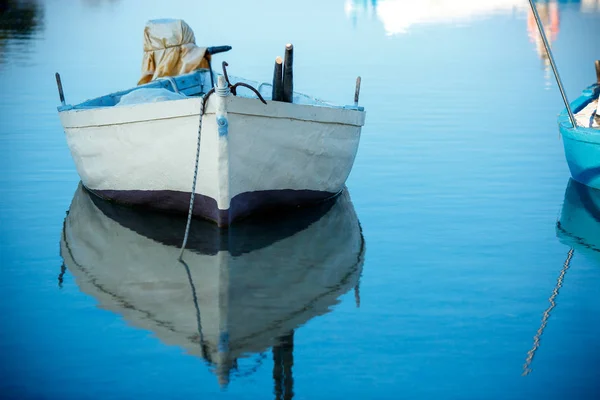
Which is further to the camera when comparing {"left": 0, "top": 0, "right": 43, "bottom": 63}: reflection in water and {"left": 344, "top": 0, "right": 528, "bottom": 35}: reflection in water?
{"left": 344, "top": 0, "right": 528, "bottom": 35}: reflection in water

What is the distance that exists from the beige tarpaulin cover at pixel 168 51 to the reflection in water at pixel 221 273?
3.04 m

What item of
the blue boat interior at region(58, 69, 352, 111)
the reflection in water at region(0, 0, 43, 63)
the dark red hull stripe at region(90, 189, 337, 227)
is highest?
the blue boat interior at region(58, 69, 352, 111)

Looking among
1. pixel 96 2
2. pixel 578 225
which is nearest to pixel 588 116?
pixel 578 225

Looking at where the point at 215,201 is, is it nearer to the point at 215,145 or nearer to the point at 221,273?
the point at 215,145

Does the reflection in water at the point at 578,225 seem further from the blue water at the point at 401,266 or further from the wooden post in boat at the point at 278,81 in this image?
the wooden post in boat at the point at 278,81

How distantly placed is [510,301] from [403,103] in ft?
40.1

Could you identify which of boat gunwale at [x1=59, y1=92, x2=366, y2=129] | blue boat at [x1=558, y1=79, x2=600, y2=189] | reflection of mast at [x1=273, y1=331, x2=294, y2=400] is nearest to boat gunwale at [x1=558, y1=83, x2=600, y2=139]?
blue boat at [x1=558, y1=79, x2=600, y2=189]

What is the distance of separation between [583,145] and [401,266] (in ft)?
14.3

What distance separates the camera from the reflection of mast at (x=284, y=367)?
250 inches

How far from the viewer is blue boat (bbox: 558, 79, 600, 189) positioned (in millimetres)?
12125

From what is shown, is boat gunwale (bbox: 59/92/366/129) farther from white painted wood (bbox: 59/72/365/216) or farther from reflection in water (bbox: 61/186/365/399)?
reflection in water (bbox: 61/186/365/399)

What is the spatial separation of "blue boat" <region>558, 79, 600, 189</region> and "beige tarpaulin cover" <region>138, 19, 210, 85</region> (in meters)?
5.69

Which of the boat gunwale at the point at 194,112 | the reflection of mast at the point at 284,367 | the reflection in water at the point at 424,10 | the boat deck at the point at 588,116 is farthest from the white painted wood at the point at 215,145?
the reflection in water at the point at 424,10

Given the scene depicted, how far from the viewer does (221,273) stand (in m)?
8.96
